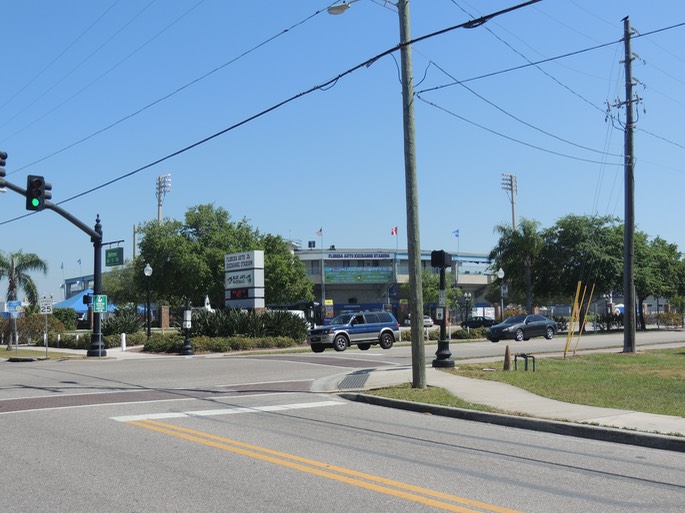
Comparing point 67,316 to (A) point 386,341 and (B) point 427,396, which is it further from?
(B) point 427,396

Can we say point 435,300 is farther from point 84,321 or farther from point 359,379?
point 359,379

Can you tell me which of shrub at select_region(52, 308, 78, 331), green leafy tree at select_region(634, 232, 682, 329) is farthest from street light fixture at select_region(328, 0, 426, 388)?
shrub at select_region(52, 308, 78, 331)

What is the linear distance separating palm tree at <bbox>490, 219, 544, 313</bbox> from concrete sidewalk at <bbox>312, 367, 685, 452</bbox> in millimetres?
38550

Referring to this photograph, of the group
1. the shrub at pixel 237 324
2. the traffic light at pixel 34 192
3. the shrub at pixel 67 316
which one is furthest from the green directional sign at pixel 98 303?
the shrub at pixel 67 316

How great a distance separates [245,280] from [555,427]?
27.0 meters

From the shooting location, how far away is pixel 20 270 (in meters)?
52.5

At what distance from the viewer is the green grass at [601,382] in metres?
12.2

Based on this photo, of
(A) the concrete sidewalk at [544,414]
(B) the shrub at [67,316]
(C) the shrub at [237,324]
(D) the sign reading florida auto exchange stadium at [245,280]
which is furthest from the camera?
(B) the shrub at [67,316]

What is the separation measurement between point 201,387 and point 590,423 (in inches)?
377

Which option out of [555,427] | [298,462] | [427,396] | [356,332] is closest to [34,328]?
[356,332]

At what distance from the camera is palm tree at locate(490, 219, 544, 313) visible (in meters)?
53.1

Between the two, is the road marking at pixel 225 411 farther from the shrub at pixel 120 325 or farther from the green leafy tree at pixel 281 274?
the green leafy tree at pixel 281 274

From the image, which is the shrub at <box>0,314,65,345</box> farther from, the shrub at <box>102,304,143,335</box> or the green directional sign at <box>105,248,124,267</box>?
the green directional sign at <box>105,248,124,267</box>

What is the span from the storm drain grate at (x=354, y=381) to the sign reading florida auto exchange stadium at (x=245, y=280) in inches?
654
